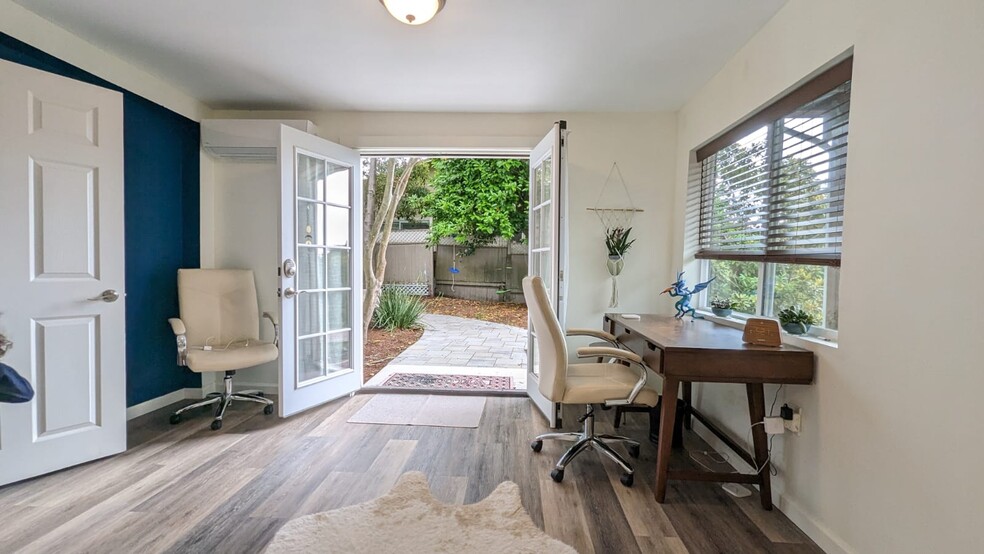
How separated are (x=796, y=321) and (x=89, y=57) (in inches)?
165

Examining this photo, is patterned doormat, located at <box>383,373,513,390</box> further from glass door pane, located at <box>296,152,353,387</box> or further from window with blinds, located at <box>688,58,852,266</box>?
window with blinds, located at <box>688,58,852,266</box>

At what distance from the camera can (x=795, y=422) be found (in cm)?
179

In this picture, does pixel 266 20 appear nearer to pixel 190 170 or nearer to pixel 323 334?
→ pixel 190 170

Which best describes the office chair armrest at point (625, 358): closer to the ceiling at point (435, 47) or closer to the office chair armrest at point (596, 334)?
the office chair armrest at point (596, 334)

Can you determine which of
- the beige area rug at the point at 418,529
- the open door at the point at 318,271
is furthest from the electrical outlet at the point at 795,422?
the open door at the point at 318,271

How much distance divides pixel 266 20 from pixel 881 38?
2.74m

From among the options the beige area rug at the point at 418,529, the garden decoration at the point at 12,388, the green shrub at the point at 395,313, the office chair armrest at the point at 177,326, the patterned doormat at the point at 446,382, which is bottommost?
the patterned doormat at the point at 446,382

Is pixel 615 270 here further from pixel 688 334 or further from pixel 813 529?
pixel 813 529

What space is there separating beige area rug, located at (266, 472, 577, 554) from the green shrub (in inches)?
175

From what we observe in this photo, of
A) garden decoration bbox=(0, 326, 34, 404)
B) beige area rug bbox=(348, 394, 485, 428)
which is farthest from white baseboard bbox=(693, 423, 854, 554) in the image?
garden decoration bbox=(0, 326, 34, 404)

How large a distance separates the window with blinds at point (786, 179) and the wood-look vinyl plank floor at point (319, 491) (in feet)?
4.20

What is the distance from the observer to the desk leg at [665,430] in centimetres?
191

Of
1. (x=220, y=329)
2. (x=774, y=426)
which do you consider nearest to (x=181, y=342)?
(x=220, y=329)

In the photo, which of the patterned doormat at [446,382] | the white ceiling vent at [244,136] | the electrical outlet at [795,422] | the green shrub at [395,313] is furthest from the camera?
the green shrub at [395,313]
